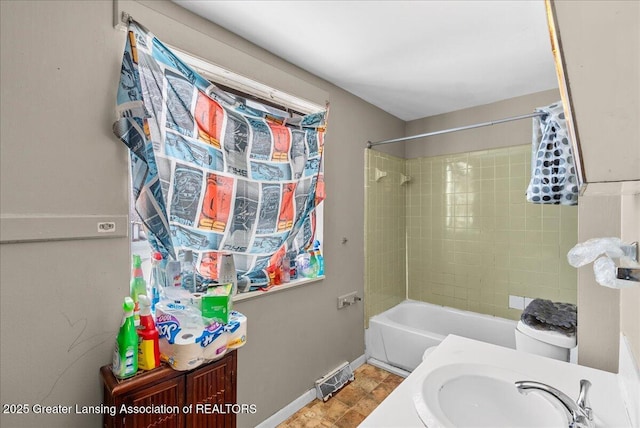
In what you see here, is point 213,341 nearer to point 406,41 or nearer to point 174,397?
point 174,397

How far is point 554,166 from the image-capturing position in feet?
4.91

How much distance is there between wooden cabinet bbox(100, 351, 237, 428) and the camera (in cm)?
104

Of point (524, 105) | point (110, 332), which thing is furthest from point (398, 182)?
point (110, 332)

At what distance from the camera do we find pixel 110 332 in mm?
1197

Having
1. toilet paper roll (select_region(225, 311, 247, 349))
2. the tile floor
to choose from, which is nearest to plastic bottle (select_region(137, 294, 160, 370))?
toilet paper roll (select_region(225, 311, 247, 349))

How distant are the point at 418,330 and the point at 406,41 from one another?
82.9 inches

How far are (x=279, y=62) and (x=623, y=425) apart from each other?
2.18 meters

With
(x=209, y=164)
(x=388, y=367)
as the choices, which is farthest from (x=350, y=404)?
(x=209, y=164)

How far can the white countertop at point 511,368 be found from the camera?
79cm

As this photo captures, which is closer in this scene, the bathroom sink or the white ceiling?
the bathroom sink

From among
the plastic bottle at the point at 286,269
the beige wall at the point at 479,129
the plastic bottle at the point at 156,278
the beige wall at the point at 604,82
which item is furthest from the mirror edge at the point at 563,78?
the beige wall at the point at 479,129

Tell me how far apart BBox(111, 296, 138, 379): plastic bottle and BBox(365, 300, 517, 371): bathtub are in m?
1.95

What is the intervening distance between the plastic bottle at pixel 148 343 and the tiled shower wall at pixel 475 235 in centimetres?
180

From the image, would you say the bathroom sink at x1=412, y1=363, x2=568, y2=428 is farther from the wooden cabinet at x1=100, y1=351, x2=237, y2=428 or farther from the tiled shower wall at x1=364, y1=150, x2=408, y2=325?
the tiled shower wall at x1=364, y1=150, x2=408, y2=325
